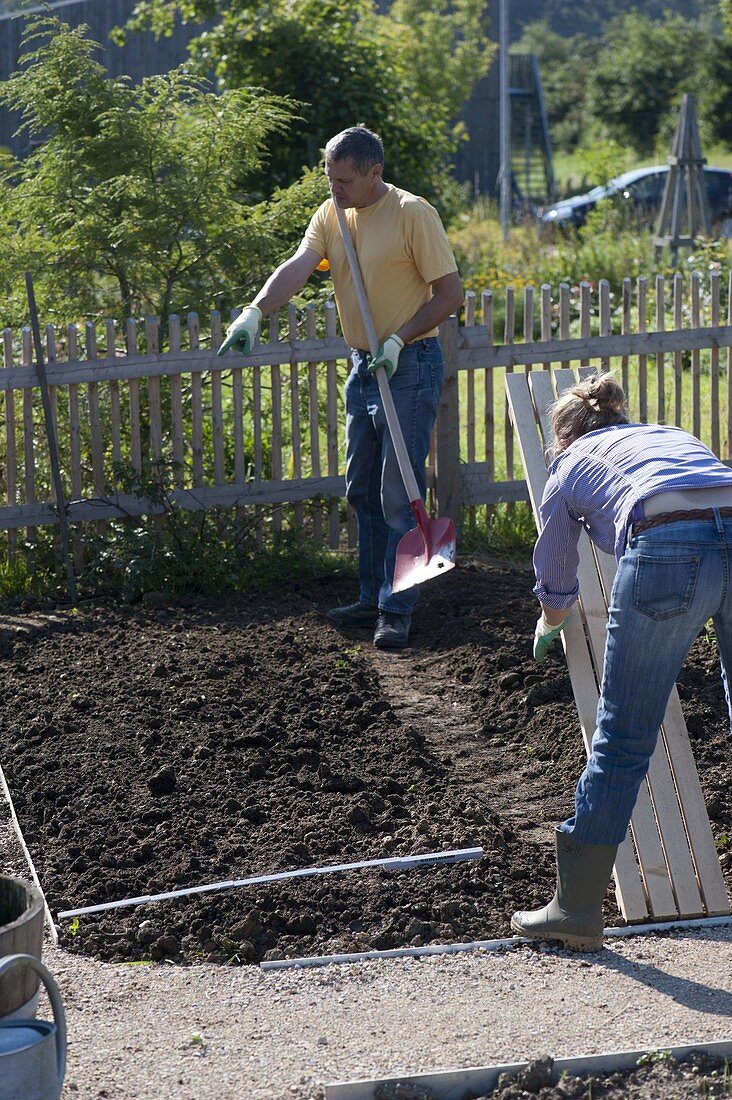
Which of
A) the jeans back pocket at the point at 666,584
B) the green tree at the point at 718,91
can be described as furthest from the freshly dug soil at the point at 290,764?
the green tree at the point at 718,91

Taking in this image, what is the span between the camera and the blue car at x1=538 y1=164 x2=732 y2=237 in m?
19.3

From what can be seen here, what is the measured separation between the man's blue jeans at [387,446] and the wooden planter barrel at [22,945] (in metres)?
3.31

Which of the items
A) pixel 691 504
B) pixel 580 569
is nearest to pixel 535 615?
pixel 580 569

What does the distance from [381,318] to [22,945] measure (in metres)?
3.71

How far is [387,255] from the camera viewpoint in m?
5.62

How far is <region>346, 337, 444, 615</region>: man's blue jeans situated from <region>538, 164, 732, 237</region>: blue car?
39.9 feet

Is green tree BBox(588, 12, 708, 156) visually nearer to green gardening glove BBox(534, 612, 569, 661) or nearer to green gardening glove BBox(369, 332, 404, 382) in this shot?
green gardening glove BBox(369, 332, 404, 382)

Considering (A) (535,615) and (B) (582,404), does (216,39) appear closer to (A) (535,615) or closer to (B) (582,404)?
(A) (535,615)

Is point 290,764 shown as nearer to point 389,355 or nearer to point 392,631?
point 392,631

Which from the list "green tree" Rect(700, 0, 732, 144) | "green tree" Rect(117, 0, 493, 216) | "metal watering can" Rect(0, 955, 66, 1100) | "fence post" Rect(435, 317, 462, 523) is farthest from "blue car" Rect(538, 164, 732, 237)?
"metal watering can" Rect(0, 955, 66, 1100)

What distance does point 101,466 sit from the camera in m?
7.00

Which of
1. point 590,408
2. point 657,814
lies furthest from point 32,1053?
point 590,408

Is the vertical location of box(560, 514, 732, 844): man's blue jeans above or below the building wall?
below

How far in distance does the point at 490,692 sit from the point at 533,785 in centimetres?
84
